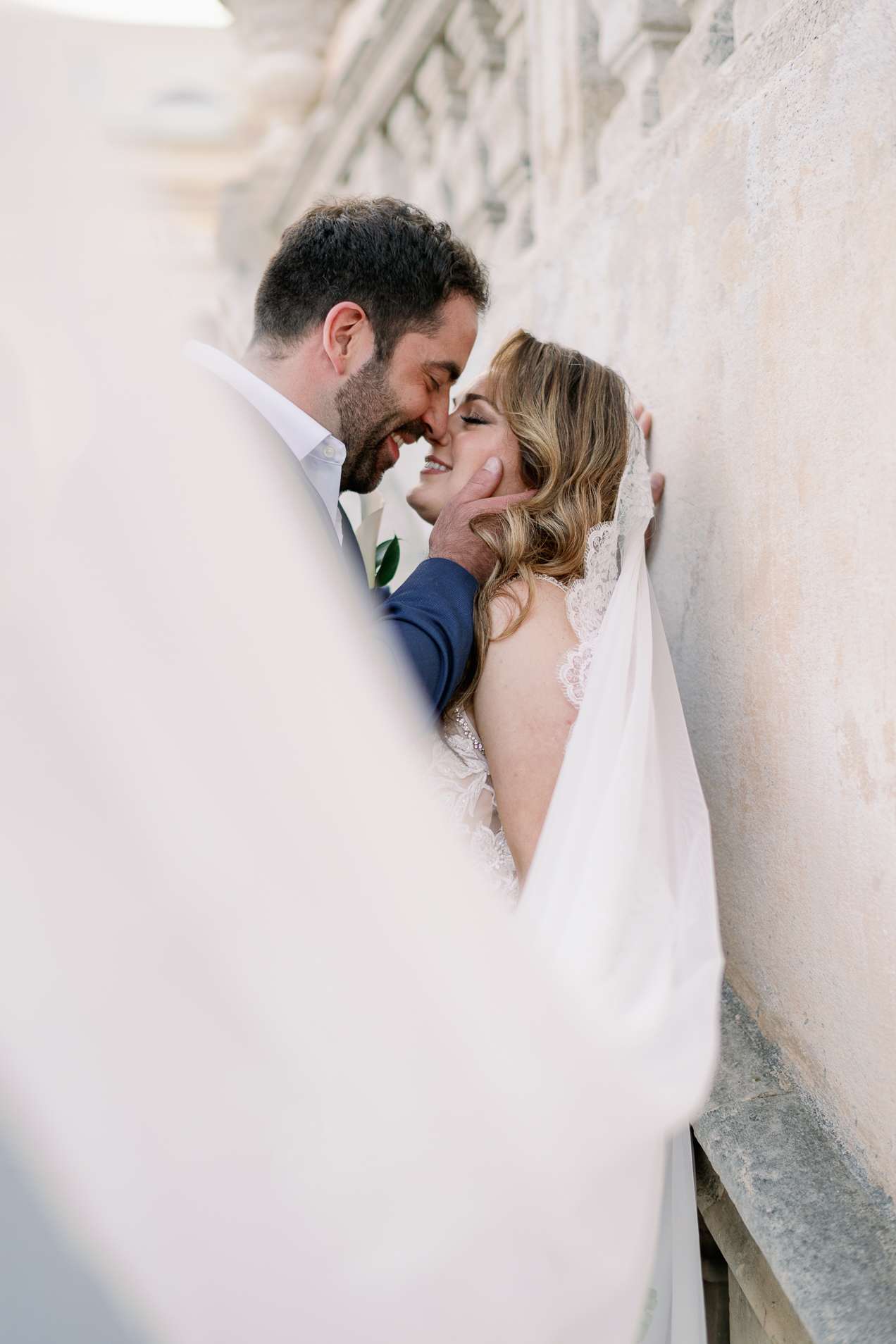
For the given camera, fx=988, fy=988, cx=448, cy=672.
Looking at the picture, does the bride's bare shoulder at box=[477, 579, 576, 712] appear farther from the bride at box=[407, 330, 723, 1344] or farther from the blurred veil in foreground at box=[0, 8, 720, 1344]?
the blurred veil in foreground at box=[0, 8, 720, 1344]

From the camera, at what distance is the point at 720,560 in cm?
187

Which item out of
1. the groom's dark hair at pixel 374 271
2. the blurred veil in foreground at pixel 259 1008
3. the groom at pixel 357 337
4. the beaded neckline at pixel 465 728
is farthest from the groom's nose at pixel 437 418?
the blurred veil in foreground at pixel 259 1008

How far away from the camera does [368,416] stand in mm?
2416

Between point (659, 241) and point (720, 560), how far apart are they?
76 centimetres

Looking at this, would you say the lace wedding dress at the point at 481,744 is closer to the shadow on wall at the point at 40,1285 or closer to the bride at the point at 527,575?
the bride at the point at 527,575

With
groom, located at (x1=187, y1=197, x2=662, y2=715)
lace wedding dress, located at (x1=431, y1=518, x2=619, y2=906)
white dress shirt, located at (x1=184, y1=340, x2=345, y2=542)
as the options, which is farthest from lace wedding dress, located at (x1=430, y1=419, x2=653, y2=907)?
white dress shirt, located at (x1=184, y1=340, x2=345, y2=542)

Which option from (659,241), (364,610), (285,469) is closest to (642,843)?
(364,610)

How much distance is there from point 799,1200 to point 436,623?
1055 millimetres

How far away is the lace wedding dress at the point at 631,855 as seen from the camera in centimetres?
135

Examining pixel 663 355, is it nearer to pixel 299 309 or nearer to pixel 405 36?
pixel 299 309

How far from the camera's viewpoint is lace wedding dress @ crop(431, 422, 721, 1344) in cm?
135

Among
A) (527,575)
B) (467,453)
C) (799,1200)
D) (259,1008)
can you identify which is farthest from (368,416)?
(799,1200)

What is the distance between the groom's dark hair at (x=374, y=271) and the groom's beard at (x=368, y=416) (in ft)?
0.21

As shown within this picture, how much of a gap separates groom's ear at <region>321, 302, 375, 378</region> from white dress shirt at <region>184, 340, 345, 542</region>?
6.0 inches
